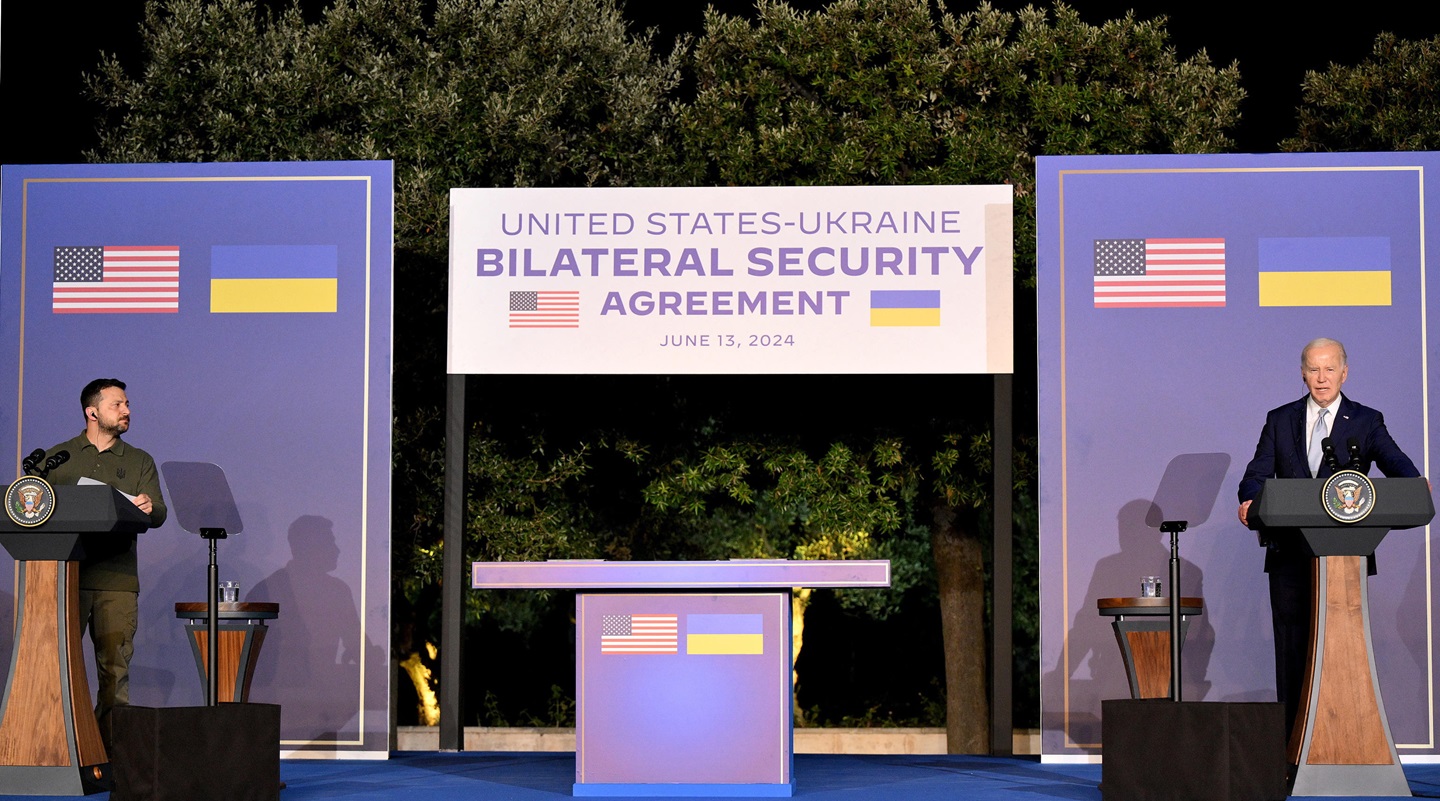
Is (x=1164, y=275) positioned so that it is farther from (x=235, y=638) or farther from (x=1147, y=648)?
(x=235, y=638)

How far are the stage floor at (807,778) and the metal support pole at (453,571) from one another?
217 millimetres

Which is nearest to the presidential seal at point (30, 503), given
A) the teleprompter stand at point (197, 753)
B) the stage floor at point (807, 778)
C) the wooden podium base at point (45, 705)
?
the wooden podium base at point (45, 705)

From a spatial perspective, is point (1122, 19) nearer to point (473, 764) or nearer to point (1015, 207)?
point (1015, 207)

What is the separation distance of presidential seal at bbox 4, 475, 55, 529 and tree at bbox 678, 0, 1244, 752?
204 inches

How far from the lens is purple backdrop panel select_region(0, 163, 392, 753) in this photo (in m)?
7.33

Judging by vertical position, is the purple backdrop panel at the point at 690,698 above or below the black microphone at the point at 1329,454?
below

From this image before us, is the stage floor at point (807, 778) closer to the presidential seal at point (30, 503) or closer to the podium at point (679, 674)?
the podium at point (679, 674)

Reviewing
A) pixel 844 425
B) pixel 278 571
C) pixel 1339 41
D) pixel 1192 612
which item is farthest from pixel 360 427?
pixel 1339 41

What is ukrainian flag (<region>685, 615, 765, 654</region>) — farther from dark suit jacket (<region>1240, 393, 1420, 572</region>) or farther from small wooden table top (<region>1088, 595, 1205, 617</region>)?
dark suit jacket (<region>1240, 393, 1420, 572</region>)

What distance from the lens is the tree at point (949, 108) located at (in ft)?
32.2

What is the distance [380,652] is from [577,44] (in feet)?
16.0

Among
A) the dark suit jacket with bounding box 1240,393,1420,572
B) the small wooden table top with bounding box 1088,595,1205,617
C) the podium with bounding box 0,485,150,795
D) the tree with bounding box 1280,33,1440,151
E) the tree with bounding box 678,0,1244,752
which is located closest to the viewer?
the podium with bounding box 0,485,150,795

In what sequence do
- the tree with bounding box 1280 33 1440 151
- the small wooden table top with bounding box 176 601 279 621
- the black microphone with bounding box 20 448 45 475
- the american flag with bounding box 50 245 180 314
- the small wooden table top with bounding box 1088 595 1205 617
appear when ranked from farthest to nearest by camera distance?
the tree with bounding box 1280 33 1440 151 < the american flag with bounding box 50 245 180 314 < the small wooden table top with bounding box 176 601 279 621 < the small wooden table top with bounding box 1088 595 1205 617 < the black microphone with bounding box 20 448 45 475

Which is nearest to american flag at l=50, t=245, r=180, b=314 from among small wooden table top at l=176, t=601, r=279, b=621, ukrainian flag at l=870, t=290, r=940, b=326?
small wooden table top at l=176, t=601, r=279, b=621
